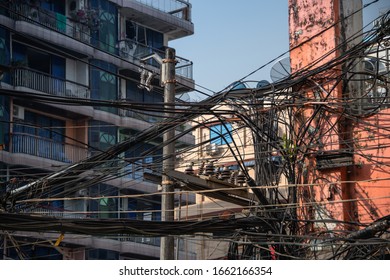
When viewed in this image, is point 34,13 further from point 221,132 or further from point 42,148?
point 221,132

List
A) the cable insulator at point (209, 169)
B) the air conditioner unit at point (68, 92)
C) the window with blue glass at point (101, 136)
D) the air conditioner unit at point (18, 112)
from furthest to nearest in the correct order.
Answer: the window with blue glass at point (101, 136), the air conditioner unit at point (68, 92), the air conditioner unit at point (18, 112), the cable insulator at point (209, 169)

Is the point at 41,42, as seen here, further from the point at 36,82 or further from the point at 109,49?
the point at 109,49

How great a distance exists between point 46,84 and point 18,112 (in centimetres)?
140

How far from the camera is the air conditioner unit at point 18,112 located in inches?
1135

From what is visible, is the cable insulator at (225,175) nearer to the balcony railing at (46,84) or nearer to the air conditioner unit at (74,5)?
the balcony railing at (46,84)

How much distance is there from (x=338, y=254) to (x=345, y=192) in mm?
1977

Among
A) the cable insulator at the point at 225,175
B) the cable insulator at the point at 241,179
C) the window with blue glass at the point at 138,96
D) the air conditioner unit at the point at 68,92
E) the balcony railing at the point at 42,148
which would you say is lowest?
the cable insulator at the point at 241,179

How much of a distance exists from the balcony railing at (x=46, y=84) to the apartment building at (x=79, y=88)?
3 cm

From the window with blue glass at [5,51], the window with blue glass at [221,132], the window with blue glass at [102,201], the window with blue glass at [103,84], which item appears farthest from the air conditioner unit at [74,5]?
the window with blue glass at [221,132]

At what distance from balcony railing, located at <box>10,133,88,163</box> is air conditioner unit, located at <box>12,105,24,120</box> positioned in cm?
65

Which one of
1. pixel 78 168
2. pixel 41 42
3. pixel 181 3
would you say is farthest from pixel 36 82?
pixel 78 168

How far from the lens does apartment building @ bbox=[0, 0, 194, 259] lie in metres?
28.5

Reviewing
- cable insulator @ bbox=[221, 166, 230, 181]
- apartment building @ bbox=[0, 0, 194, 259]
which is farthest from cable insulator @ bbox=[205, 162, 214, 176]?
apartment building @ bbox=[0, 0, 194, 259]

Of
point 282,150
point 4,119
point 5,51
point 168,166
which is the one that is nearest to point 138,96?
point 5,51
